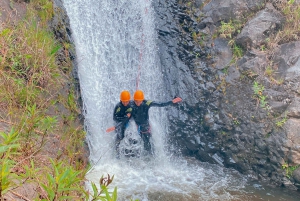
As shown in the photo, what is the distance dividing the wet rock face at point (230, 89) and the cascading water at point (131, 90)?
314 mm

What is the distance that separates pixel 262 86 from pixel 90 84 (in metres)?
3.54

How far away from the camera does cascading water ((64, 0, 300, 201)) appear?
16.4 feet

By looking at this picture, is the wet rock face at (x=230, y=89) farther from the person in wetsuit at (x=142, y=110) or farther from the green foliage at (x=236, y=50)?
the person in wetsuit at (x=142, y=110)

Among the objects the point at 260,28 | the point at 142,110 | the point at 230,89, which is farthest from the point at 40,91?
the point at 260,28

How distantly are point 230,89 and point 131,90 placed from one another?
219 centimetres

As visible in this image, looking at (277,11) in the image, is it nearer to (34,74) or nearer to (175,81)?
(175,81)

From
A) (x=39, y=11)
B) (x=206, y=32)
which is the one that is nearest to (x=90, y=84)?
(x=39, y=11)

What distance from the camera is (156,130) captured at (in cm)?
625

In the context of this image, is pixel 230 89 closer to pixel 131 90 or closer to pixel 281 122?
pixel 281 122

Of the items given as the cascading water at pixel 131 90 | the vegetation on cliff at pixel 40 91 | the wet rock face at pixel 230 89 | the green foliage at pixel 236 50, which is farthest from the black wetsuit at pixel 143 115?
the green foliage at pixel 236 50

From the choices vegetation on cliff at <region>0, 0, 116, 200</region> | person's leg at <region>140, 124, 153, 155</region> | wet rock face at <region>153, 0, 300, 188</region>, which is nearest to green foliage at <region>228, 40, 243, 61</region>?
wet rock face at <region>153, 0, 300, 188</region>

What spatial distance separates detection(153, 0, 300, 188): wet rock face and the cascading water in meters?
0.31

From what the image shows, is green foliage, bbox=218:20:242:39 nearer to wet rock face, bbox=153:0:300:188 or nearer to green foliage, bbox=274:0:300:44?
wet rock face, bbox=153:0:300:188

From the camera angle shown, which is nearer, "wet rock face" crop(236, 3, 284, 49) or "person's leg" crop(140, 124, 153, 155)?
"person's leg" crop(140, 124, 153, 155)
